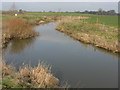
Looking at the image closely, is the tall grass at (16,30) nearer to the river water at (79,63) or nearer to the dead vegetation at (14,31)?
the dead vegetation at (14,31)

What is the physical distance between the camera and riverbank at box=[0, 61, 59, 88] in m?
7.91

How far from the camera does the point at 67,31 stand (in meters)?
26.5

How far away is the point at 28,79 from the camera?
859 centimetres

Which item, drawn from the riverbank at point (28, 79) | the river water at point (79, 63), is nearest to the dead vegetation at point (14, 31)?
the river water at point (79, 63)

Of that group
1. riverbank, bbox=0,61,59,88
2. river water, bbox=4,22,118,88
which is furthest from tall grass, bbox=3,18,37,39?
riverbank, bbox=0,61,59,88

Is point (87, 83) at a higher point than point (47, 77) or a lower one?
lower

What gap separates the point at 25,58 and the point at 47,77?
5.29 meters

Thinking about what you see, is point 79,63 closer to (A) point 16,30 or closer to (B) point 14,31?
(B) point 14,31

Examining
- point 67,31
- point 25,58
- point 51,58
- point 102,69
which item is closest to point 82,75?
point 102,69

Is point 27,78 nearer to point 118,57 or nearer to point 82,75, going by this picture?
point 82,75

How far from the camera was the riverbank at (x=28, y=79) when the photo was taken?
7910 millimetres

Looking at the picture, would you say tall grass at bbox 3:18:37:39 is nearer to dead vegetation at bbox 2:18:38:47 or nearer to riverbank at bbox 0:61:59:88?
dead vegetation at bbox 2:18:38:47

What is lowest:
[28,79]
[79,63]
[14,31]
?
[79,63]

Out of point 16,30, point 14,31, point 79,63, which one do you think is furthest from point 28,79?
point 16,30
